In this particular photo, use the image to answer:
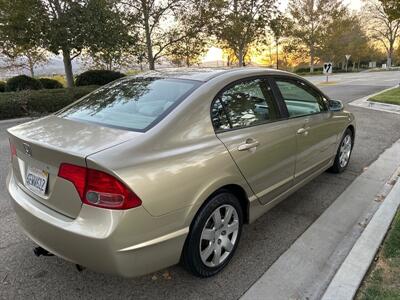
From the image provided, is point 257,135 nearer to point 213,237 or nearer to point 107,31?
point 213,237

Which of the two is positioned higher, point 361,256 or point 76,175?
point 76,175

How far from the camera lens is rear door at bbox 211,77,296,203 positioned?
9.32ft

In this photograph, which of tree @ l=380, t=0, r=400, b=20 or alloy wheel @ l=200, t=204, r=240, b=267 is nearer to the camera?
Answer: alloy wheel @ l=200, t=204, r=240, b=267

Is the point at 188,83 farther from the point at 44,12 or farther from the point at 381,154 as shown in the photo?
the point at 44,12

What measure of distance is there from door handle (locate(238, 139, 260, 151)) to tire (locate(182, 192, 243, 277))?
38 cm

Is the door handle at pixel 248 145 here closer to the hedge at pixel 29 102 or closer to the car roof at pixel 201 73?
the car roof at pixel 201 73

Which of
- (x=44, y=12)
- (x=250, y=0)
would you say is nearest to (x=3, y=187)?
(x=44, y=12)

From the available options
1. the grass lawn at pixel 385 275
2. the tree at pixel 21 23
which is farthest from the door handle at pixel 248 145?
the tree at pixel 21 23

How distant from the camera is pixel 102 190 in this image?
210 cm

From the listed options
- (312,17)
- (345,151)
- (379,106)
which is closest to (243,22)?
(379,106)

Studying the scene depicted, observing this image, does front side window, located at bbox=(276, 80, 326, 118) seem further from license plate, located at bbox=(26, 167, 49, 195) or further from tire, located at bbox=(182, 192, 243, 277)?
license plate, located at bbox=(26, 167, 49, 195)

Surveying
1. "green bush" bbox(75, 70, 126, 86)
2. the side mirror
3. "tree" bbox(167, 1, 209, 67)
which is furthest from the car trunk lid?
"tree" bbox(167, 1, 209, 67)

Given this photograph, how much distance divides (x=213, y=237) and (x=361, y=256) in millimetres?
1268

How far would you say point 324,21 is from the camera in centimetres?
4438
